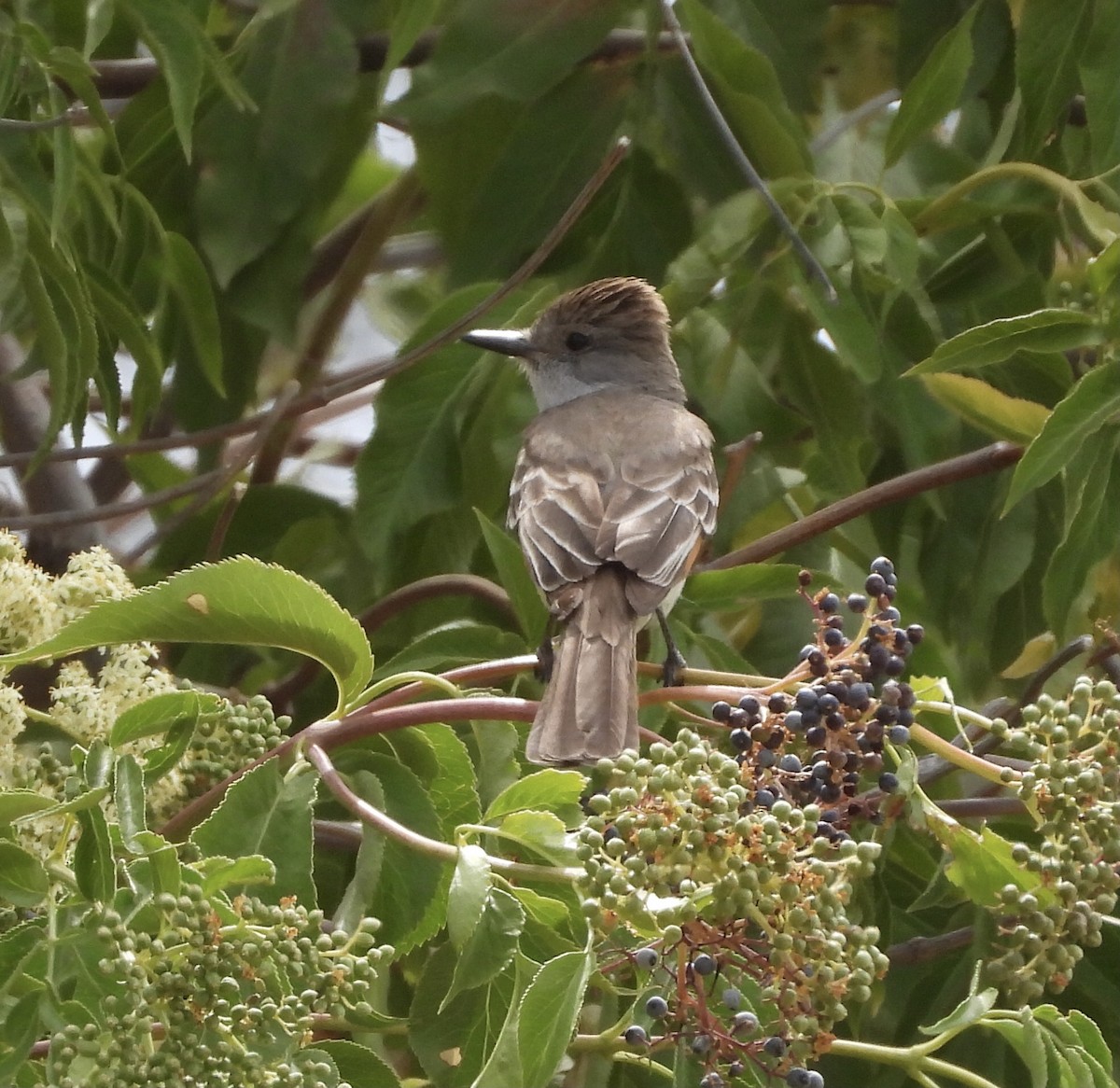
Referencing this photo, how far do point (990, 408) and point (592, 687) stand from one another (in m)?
0.87

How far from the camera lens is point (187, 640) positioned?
74.6 inches

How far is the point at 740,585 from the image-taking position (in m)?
2.57

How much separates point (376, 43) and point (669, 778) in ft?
7.45

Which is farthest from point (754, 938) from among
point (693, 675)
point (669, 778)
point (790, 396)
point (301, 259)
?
point (301, 259)

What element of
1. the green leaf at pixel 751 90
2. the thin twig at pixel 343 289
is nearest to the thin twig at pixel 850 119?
the green leaf at pixel 751 90

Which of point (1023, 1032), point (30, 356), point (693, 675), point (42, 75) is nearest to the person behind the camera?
point (1023, 1032)

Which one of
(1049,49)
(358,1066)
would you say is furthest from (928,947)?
(1049,49)

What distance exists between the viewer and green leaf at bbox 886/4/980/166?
284 cm

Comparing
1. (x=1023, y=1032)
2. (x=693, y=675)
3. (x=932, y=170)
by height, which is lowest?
(x=1023, y=1032)

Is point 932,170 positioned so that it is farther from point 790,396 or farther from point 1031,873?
point 1031,873

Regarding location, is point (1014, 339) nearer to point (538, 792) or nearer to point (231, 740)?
Answer: point (538, 792)

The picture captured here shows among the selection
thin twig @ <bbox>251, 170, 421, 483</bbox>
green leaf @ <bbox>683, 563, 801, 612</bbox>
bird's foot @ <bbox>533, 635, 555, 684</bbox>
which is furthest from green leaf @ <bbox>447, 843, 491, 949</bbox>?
thin twig @ <bbox>251, 170, 421, 483</bbox>

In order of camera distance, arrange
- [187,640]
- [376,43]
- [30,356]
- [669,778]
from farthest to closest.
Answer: [376,43], [30,356], [187,640], [669,778]

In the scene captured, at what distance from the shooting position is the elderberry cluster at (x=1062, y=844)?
1656 millimetres
